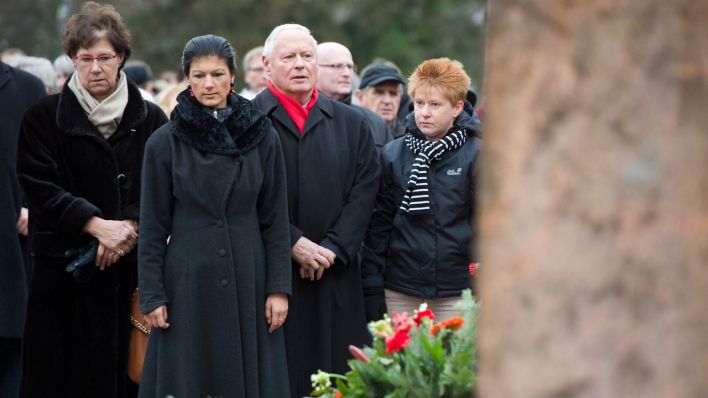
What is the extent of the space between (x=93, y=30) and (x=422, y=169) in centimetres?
182

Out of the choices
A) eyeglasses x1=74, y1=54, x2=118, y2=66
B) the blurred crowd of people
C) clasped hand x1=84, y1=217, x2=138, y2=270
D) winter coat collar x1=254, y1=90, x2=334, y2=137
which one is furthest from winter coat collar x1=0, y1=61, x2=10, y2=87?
winter coat collar x1=254, y1=90, x2=334, y2=137

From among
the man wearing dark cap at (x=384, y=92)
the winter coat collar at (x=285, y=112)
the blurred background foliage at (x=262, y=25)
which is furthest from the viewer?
the blurred background foliage at (x=262, y=25)

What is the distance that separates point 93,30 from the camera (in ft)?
19.2

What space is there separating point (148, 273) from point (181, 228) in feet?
0.81

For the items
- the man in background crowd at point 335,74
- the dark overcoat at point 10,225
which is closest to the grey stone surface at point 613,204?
the dark overcoat at point 10,225

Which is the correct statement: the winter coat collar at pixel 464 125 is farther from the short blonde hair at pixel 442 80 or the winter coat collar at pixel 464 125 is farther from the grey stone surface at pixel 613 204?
the grey stone surface at pixel 613 204

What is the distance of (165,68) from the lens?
87.1 ft

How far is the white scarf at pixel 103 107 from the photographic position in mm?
5812

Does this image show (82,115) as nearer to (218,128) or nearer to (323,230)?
(218,128)

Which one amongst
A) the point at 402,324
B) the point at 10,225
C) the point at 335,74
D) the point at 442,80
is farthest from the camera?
the point at 335,74

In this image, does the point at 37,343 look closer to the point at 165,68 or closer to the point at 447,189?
the point at 447,189

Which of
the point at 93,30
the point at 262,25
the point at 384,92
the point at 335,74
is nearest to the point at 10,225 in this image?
the point at 93,30

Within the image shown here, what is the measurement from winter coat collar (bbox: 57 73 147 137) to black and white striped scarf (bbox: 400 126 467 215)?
141 cm

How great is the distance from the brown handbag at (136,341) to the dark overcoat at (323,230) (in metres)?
0.73
